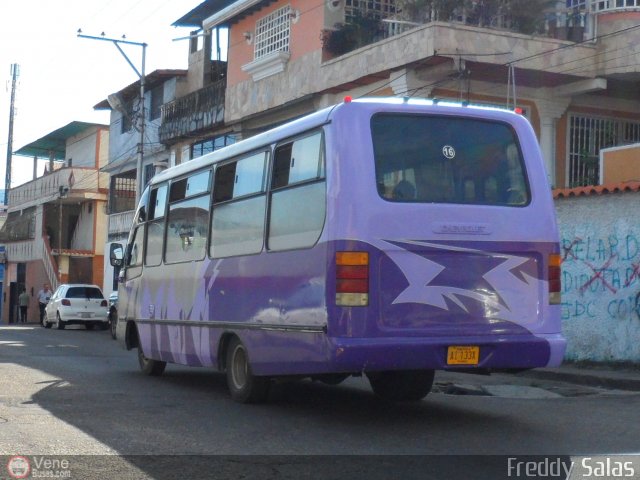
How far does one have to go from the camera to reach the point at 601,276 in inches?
632

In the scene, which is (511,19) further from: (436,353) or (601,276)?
(436,353)

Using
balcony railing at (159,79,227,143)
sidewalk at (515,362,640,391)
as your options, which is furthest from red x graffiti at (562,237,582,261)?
balcony railing at (159,79,227,143)

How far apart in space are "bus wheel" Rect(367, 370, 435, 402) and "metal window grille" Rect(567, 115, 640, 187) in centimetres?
1191

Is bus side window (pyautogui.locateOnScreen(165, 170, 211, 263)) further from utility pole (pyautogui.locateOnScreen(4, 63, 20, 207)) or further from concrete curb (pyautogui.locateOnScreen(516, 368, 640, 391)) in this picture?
utility pole (pyautogui.locateOnScreen(4, 63, 20, 207))

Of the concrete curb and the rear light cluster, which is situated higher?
the rear light cluster

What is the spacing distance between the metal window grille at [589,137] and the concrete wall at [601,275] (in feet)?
18.2

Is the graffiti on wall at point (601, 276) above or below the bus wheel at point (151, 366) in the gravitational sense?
above

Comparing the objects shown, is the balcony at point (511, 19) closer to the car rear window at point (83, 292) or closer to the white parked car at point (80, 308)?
the white parked car at point (80, 308)

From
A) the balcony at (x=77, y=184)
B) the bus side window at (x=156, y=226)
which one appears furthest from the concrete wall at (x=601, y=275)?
the balcony at (x=77, y=184)

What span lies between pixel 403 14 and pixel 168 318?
483 inches

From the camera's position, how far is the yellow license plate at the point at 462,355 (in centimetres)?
861

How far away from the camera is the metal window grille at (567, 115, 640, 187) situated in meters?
22.5

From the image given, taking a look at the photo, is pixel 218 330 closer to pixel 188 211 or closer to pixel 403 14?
pixel 188 211

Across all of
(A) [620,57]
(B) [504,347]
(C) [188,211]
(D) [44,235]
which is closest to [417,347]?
(B) [504,347]
